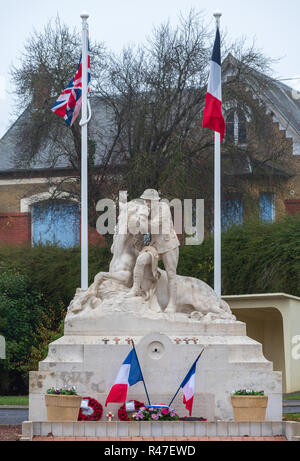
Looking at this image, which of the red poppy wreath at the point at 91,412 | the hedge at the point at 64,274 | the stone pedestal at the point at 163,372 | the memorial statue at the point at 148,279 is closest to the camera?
the red poppy wreath at the point at 91,412

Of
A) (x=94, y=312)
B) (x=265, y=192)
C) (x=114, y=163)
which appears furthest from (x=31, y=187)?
(x=94, y=312)

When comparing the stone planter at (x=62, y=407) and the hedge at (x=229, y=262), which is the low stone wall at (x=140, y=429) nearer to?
the stone planter at (x=62, y=407)

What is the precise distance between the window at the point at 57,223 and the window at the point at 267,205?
248 inches

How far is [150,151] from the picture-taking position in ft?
115

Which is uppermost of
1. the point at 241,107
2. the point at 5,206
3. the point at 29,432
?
the point at 241,107

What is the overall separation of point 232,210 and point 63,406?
19.1m

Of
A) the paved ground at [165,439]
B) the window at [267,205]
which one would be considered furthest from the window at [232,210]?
the paved ground at [165,439]

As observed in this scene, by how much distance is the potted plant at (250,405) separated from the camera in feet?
59.4

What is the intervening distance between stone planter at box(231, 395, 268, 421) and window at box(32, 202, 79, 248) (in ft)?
61.9

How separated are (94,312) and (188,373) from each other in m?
2.46

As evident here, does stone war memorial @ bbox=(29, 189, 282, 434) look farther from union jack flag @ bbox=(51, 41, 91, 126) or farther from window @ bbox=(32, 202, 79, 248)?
window @ bbox=(32, 202, 79, 248)

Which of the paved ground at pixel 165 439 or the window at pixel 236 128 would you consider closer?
the paved ground at pixel 165 439

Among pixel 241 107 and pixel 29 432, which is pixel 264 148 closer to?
pixel 241 107

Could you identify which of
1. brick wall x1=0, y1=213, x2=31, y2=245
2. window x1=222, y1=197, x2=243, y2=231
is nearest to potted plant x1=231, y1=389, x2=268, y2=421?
window x1=222, y1=197, x2=243, y2=231
